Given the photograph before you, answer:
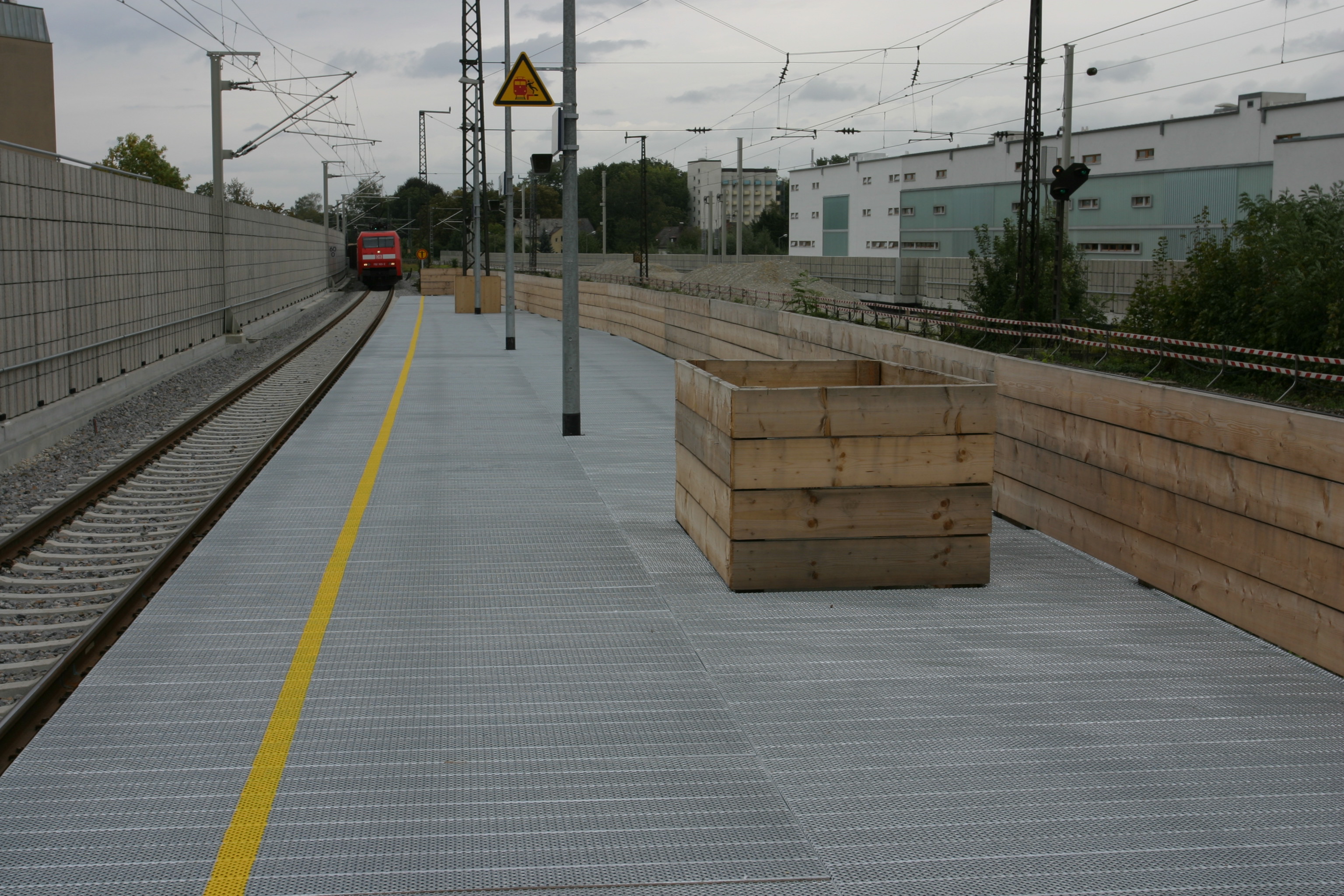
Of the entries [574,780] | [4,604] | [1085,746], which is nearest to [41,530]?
[4,604]

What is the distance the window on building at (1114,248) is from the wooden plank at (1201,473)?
50424 millimetres

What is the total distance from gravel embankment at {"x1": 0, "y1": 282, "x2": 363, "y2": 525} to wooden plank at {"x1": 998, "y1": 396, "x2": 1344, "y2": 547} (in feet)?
27.4

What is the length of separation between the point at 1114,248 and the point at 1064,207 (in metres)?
36.1

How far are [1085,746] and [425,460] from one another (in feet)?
28.2

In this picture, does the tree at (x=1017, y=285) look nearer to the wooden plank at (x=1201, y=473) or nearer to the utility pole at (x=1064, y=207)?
the utility pole at (x=1064, y=207)

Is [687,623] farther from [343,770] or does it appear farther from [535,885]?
[535,885]

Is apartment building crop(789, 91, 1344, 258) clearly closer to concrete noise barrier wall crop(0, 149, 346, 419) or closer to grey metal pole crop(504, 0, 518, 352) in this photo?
grey metal pole crop(504, 0, 518, 352)

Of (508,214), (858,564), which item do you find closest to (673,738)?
(858,564)

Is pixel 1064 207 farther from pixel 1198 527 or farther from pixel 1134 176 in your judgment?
pixel 1134 176

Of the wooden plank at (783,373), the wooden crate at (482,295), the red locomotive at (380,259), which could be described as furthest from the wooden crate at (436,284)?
the wooden plank at (783,373)

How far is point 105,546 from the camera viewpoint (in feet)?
30.2

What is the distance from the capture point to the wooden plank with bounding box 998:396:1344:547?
6094mm

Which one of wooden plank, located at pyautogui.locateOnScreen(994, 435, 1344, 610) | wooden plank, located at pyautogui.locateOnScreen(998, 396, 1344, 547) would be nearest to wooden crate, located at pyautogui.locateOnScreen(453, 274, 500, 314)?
wooden plank, located at pyautogui.locateOnScreen(994, 435, 1344, 610)

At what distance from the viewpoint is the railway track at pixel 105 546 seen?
625 cm
